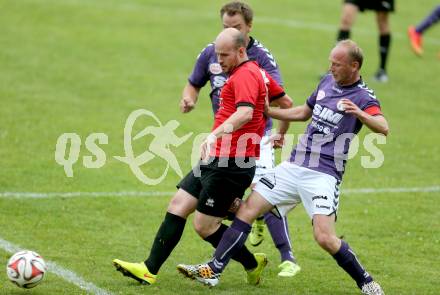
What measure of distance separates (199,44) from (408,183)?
851 centimetres

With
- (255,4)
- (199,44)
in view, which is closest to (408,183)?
(199,44)

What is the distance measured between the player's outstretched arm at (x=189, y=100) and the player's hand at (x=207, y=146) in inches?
45.5

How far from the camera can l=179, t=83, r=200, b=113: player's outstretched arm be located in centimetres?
886

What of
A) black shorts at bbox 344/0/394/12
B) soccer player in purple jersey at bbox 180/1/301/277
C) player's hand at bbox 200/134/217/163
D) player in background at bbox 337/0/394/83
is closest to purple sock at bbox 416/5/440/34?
player in background at bbox 337/0/394/83

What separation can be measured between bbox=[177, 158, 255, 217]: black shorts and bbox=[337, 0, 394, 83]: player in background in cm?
952

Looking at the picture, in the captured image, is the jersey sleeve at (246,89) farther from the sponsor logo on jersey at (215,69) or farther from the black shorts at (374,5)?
the black shorts at (374,5)

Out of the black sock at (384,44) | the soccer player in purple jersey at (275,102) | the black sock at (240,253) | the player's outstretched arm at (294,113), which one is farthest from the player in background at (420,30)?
the black sock at (240,253)

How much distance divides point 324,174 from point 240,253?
1.06 m

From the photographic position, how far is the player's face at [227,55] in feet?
25.6

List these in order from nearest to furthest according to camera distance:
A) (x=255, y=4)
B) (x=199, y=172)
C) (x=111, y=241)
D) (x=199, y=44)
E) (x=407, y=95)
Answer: (x=199, y=172) → (x=111, y=241) → (x=407, y=95) → (x=199, y=44) → (x=255, y=4)

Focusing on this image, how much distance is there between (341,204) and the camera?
455 inches

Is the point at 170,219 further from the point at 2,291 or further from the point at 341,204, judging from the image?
the point at 341,204

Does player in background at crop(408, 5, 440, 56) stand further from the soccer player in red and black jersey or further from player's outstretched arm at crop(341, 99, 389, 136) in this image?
player's outstretched arm at crop(341, 99, 389, 136)

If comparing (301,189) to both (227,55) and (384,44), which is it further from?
(384,44)
